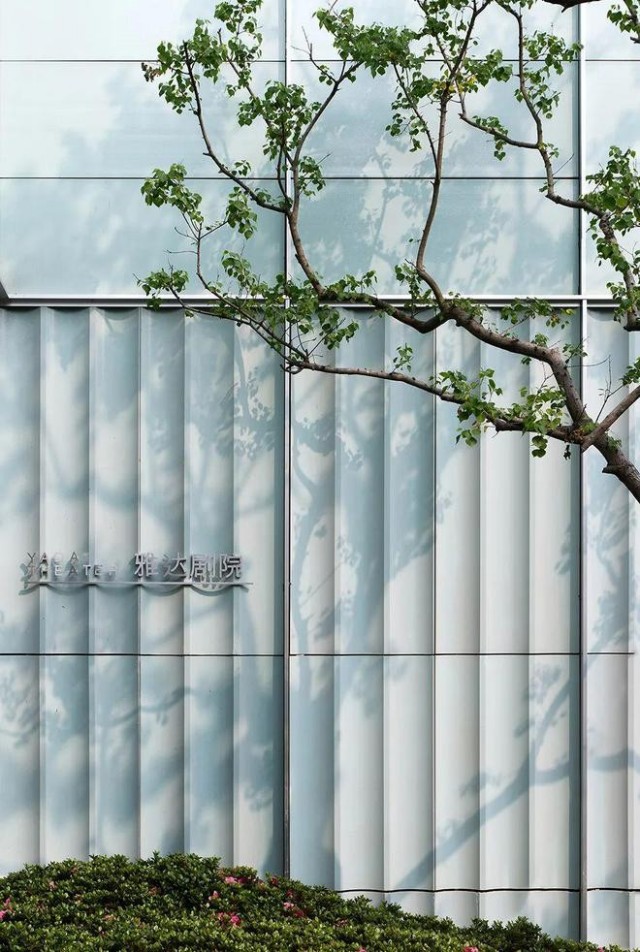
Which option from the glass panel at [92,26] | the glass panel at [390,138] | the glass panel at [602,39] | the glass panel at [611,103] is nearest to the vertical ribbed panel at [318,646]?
the glass panel at [390,138]

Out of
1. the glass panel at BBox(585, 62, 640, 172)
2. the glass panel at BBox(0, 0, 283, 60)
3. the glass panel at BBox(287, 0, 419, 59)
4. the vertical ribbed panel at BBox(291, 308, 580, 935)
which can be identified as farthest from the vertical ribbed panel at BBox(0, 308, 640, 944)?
the glass panel at BBox(287, 0, 419, 59)

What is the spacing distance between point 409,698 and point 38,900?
2.48 meters

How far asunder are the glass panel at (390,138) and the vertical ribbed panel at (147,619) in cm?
137

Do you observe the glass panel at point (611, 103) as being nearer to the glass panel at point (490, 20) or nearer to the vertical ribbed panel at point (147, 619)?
the glass panel at point (490, 20)

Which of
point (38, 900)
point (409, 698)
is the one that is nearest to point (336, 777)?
point (409, 698)

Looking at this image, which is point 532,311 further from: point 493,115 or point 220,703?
point 220,703

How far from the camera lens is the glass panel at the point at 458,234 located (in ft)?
17.8

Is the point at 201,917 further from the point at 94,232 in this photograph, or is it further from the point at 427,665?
the point at 94,232

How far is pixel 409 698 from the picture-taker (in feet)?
17.8

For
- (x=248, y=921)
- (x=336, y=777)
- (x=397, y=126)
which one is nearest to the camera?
(x=248, y=921)

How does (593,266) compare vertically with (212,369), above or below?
above

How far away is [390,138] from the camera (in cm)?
541

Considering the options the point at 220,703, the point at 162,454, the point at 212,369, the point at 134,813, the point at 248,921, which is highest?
the point at 212,369

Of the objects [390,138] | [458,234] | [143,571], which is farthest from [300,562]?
[390,138]
